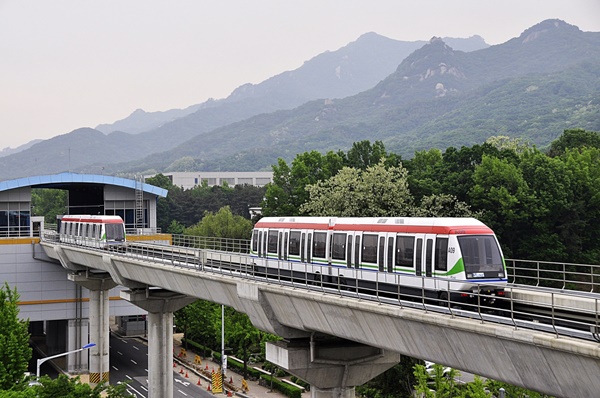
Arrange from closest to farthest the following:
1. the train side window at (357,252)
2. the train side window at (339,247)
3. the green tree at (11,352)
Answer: the train side window at (357,252) → the train side window at (339,247) → the green tree at (11,352)

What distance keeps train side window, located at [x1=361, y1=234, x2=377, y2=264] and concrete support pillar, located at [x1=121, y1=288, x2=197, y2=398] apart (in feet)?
91.8

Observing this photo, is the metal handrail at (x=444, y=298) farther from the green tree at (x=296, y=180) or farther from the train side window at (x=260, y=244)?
the green tree at (x=296, y=180)

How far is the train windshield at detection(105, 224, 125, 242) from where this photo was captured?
2584 inches

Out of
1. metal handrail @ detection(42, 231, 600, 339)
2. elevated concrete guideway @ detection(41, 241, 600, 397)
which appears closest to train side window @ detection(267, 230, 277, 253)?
metal handrail @ detection(42, 231, 600, 339)

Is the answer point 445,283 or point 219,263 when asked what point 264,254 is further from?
point 445,283

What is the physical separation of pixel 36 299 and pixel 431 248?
5503 centimetres

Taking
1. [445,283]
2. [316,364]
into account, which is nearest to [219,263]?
[316,364]

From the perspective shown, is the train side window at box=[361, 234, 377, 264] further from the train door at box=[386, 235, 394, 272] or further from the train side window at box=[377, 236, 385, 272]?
the train door at box=[386, 235, 394, 272]

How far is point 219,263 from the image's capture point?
41.0 metres

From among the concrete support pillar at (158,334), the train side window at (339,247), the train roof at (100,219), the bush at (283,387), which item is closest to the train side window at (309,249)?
the train side window at (339,247)

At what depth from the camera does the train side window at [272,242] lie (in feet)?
130

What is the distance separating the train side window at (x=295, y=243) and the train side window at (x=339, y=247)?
3291 millimetres

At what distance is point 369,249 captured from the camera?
32.0 meters

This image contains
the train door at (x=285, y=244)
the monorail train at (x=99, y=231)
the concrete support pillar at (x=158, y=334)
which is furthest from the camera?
the monorail train at (x=99, y=231)
